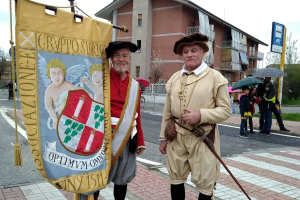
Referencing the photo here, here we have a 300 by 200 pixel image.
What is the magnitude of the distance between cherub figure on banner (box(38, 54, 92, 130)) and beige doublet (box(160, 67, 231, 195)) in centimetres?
107

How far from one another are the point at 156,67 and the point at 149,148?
22.5 m

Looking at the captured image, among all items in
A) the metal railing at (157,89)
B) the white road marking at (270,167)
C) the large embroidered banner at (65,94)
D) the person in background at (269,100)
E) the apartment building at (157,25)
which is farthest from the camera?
the apartment building at (157,25)

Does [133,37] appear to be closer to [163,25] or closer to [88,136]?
[163,25]

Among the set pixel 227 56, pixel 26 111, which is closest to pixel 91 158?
pixel 26 111

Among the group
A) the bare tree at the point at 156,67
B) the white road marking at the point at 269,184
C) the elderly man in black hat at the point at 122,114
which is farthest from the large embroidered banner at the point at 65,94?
the bare tree at the point at 156,67

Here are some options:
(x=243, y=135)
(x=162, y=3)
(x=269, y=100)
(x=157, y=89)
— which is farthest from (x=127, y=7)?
(x=243, y=135)

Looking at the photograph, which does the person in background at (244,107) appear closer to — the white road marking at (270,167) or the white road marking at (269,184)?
the white road marking at (270,167)

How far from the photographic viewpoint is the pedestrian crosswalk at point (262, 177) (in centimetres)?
392

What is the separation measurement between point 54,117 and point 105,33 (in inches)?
37.3

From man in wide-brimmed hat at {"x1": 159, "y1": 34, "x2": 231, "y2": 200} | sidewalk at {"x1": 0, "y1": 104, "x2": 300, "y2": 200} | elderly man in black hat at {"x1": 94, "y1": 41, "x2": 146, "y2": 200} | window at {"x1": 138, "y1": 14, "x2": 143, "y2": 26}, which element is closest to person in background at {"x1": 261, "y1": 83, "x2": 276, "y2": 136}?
sidewalk at {"x1": 0, "y1": 104, "x2": 300, "y2": 200}

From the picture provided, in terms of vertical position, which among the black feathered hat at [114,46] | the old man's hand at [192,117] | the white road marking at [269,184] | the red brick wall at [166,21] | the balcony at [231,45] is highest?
the red brick wall at [166,21]

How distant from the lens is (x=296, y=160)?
6.05m

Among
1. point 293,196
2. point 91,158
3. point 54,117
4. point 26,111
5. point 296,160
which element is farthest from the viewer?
point 296,160

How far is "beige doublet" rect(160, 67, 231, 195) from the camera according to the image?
2498 mm
